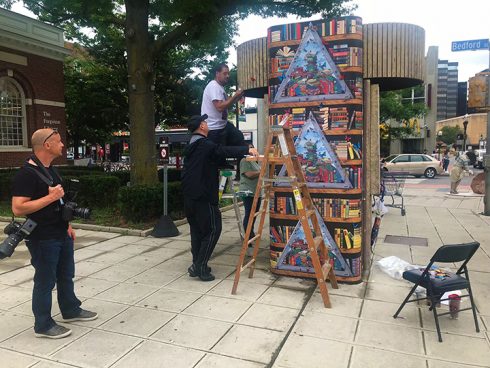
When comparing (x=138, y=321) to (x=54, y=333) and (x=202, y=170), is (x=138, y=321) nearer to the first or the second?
(x=54, y=333)

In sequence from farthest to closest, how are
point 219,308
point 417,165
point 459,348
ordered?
point 417,165 → point 219,308 → point 459,348

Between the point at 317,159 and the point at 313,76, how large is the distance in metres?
0.98

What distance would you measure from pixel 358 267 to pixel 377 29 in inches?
111

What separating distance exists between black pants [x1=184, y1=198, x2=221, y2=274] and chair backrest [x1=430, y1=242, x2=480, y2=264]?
2504mm

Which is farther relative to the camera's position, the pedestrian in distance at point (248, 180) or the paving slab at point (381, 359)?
the pedestrian in distance at point (248, 180)

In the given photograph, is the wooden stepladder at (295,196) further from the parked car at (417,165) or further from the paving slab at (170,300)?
the parked car at (417,165)

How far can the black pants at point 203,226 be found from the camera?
5023 millimetres

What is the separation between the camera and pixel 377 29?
4.87m

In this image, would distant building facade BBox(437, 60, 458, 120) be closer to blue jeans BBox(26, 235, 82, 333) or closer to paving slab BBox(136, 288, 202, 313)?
paving slab BBox(136, 288, 202, 313)

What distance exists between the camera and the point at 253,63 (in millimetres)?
5578

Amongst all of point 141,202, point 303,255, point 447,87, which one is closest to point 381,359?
point 303,255

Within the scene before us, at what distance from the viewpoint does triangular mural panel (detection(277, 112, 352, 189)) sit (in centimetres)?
490

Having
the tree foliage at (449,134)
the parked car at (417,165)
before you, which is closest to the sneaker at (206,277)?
the parked car at (417,165)

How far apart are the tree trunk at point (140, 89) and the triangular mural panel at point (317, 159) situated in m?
5.74
